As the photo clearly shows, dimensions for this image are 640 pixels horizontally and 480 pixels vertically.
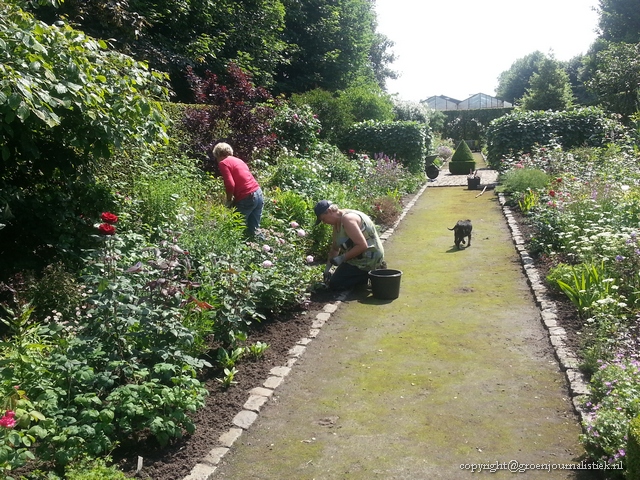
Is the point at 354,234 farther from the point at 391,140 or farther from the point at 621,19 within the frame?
the point at 621,19

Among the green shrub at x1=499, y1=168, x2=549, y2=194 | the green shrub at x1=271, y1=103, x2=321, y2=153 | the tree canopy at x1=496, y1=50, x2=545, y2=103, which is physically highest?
the tree canopy at x1=496, y1=50, x2=545, y2=103

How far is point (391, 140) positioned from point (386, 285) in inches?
497

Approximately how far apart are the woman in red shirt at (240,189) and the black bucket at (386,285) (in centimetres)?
175

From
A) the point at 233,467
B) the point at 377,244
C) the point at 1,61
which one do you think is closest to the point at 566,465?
the point at 233,467

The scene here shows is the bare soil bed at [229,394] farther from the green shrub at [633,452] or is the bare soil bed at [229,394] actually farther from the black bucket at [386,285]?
the green shrub at [633,452]

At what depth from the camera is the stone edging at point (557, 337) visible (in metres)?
3.92

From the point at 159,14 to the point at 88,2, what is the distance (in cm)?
356

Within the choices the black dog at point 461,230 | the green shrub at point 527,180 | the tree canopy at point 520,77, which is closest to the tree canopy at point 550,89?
the green shrub at point 527,180

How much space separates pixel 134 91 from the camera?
217 inches

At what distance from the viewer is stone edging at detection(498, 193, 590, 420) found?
3.92 m

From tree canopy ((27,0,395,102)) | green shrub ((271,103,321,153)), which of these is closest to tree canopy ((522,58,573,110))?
tree canopy ((27,0,395,102))

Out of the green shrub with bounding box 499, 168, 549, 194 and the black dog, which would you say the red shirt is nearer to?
the black dog

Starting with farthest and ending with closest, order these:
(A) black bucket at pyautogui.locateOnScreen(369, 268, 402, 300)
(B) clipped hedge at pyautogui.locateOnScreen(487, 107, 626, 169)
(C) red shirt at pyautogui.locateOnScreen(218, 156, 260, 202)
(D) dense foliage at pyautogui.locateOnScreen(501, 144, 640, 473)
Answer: (B) clipped hedge at pyautogui.locateOnScreen(487, 107, 626, 169) → (C) red shirt at pyautogui.locateOnScreen(218, 156, 260, 202) → (A) black bucket at pyautogui.locateOnScreen(369, 268, 402, 300) → (D) dense foliage at pyautogui.locateOnScreen(501, 144, 640, 473)

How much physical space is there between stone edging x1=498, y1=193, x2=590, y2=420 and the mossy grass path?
2.9 inches
